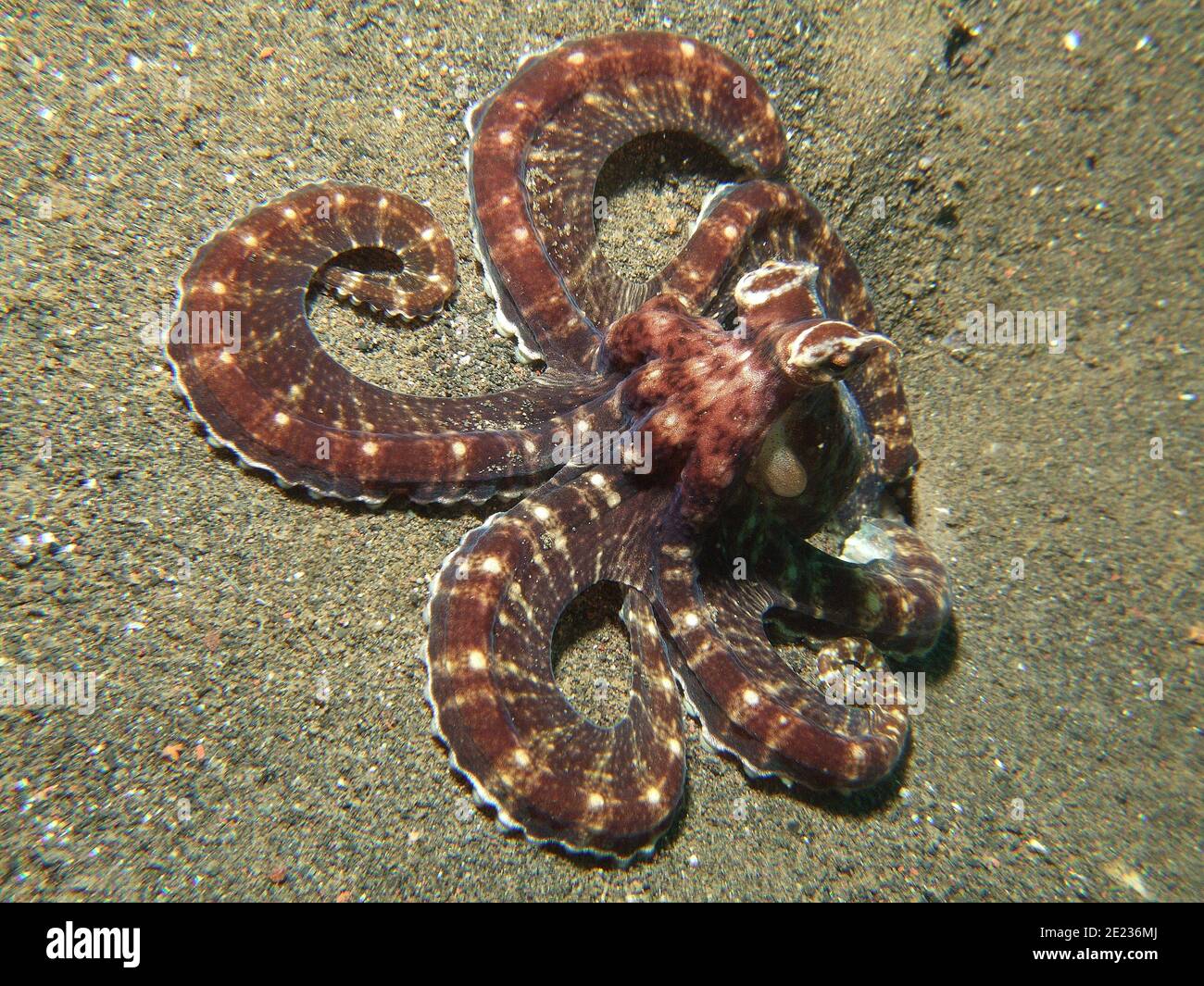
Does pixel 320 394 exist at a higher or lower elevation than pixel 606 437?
higher

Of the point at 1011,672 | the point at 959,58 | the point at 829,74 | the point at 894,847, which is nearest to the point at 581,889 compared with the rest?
the point at 894,847

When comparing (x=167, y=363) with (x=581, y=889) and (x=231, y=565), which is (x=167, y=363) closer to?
(x=231, y=565)

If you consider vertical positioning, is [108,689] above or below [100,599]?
below
